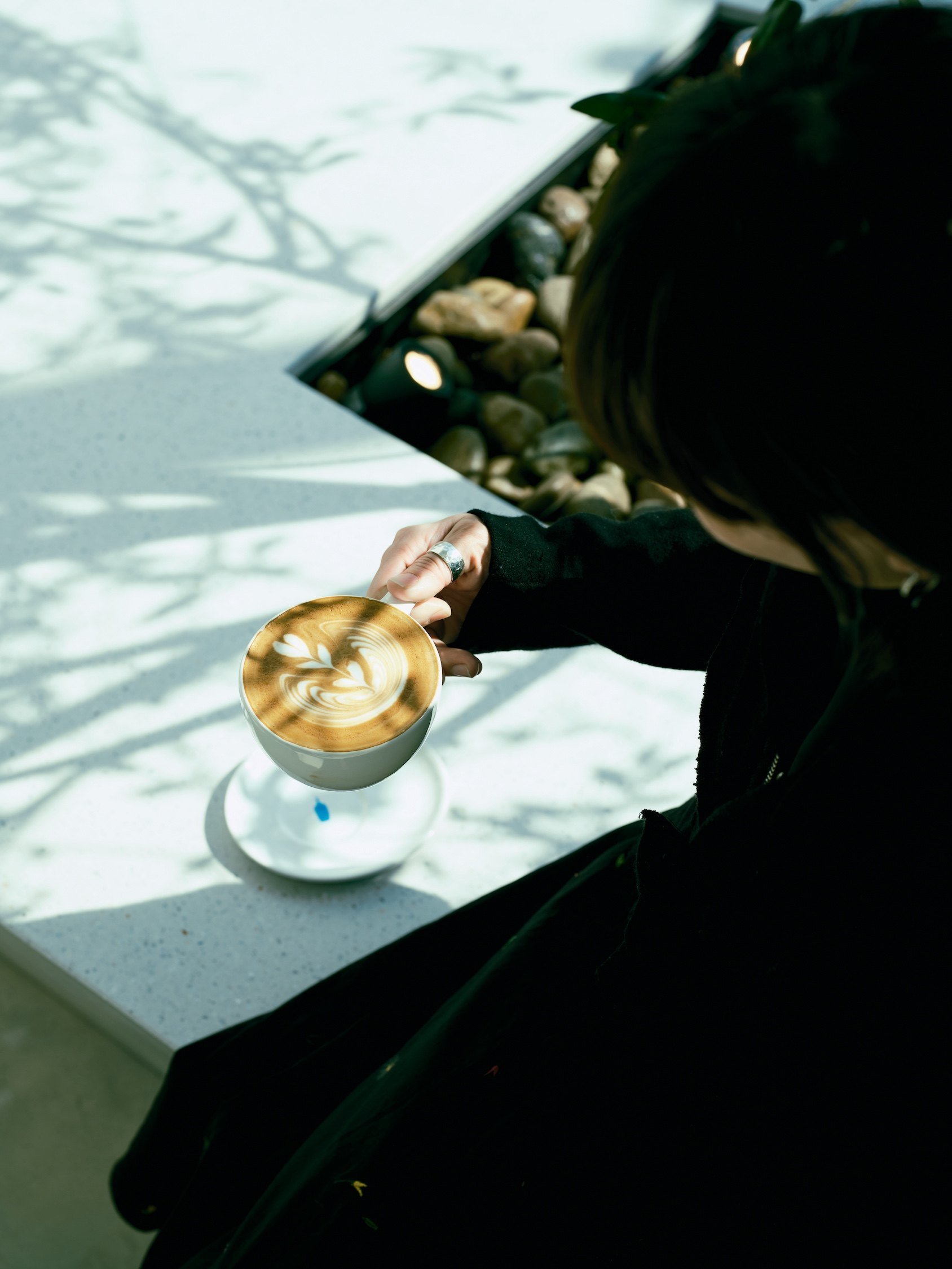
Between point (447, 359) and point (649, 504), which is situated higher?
point (447, 359)

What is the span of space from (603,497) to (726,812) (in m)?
1.82

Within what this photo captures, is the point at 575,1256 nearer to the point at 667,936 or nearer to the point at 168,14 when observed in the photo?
the point at 667,936

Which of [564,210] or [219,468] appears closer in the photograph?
[219,468]

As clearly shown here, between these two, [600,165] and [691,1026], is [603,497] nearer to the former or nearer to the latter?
[600,165]

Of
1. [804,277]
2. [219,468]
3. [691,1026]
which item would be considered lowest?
[219,468]

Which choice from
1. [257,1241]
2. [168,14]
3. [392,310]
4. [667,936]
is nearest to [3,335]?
[392,310]

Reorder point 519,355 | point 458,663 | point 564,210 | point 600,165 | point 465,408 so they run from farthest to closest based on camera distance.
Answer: point 600,165
point 564,210
point 519,355
point 465,408
point 458,663

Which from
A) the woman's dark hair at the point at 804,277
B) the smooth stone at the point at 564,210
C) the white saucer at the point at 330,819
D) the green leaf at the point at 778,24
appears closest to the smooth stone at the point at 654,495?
the smooth stone at the point at 564,210

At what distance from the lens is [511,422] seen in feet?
9.12

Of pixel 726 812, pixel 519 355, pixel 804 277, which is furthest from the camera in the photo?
pixel 519 355

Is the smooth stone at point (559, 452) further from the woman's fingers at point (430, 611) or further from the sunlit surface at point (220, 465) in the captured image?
the woman's fingers at point (430, 611)

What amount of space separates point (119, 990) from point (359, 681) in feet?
2.38

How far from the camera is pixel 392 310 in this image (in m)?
2.83

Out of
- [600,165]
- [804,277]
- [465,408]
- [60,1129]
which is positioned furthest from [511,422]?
[804,277]
